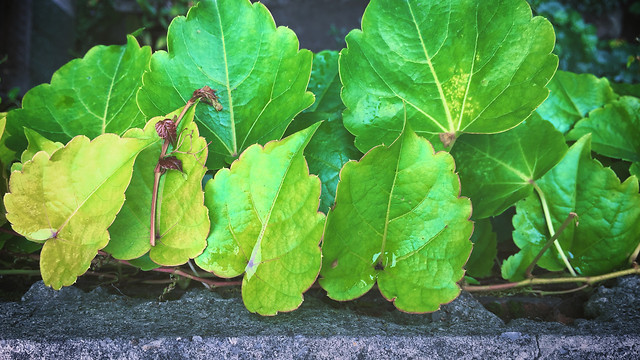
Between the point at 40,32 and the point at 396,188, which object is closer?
the point at 396,188

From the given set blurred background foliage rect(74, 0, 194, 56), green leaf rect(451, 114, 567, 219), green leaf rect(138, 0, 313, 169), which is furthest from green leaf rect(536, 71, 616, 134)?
blurred background foliage rect(74, 0, 194, 56)

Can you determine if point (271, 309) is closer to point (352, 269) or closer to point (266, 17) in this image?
point (352, 269)

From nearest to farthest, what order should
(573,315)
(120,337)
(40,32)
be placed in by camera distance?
(120,337) < (573,315) < (40,32)

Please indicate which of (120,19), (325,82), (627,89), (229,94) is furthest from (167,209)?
(120,19)

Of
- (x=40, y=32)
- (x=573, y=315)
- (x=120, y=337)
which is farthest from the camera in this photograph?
(x=40, y=32)

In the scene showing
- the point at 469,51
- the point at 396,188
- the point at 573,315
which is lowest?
the point at 573,315

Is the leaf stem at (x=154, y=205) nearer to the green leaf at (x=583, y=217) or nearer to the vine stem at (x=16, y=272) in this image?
the vine stem at (x=16, y=272)

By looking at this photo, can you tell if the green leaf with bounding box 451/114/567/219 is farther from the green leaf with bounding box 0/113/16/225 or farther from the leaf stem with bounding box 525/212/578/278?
the green leaf with bounding box 0/113/16/225

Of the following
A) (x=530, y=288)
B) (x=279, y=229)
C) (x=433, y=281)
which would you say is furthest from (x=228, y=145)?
(x=530, y=288)
